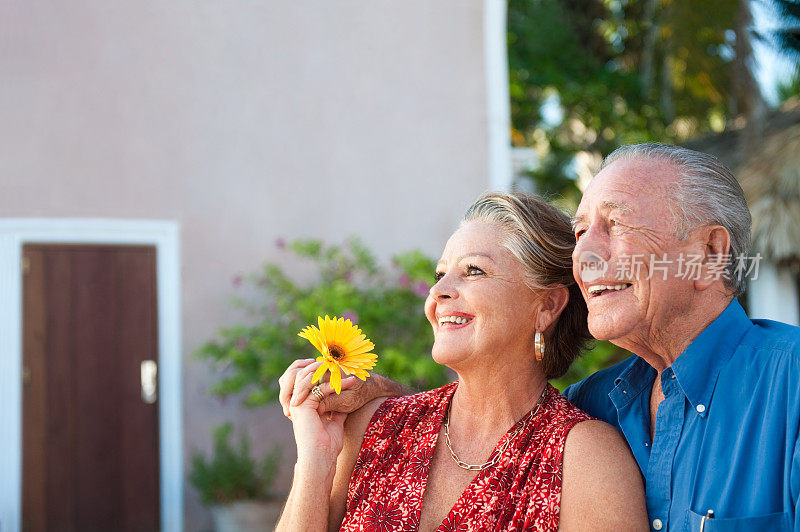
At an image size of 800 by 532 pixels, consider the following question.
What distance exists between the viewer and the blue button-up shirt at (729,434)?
1898 millimetres

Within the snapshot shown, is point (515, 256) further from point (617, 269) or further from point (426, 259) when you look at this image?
point (426, 259)

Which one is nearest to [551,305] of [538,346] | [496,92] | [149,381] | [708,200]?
[538,346]

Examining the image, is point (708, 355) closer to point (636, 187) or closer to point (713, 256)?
point (713, 256)

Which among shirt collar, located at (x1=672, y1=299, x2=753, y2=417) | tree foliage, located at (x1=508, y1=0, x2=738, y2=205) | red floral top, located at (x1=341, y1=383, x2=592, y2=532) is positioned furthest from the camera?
tree foliage, located at (x1=508, y1=0, x2=738, y2=205)

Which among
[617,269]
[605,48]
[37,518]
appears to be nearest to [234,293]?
[37,518]

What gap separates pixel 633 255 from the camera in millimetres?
2150

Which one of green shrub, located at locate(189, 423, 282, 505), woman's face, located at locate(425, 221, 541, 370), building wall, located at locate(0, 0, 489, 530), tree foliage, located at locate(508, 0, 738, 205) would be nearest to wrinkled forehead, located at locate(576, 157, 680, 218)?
woman's face, located at locate(425, 221, 541, 370)

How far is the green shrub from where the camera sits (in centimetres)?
700

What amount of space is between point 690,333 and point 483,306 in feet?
1.93

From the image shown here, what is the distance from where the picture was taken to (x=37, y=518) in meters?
7.37

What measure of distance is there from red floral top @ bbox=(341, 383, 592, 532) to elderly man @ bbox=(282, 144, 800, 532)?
218 mm

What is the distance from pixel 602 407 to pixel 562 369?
0.21 metres

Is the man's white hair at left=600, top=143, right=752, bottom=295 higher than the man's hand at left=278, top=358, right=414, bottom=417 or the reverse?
higher

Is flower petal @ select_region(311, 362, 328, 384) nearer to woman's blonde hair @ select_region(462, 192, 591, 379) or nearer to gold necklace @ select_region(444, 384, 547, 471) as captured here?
gold necklace @ select_region(444, 384, 547, 471)
